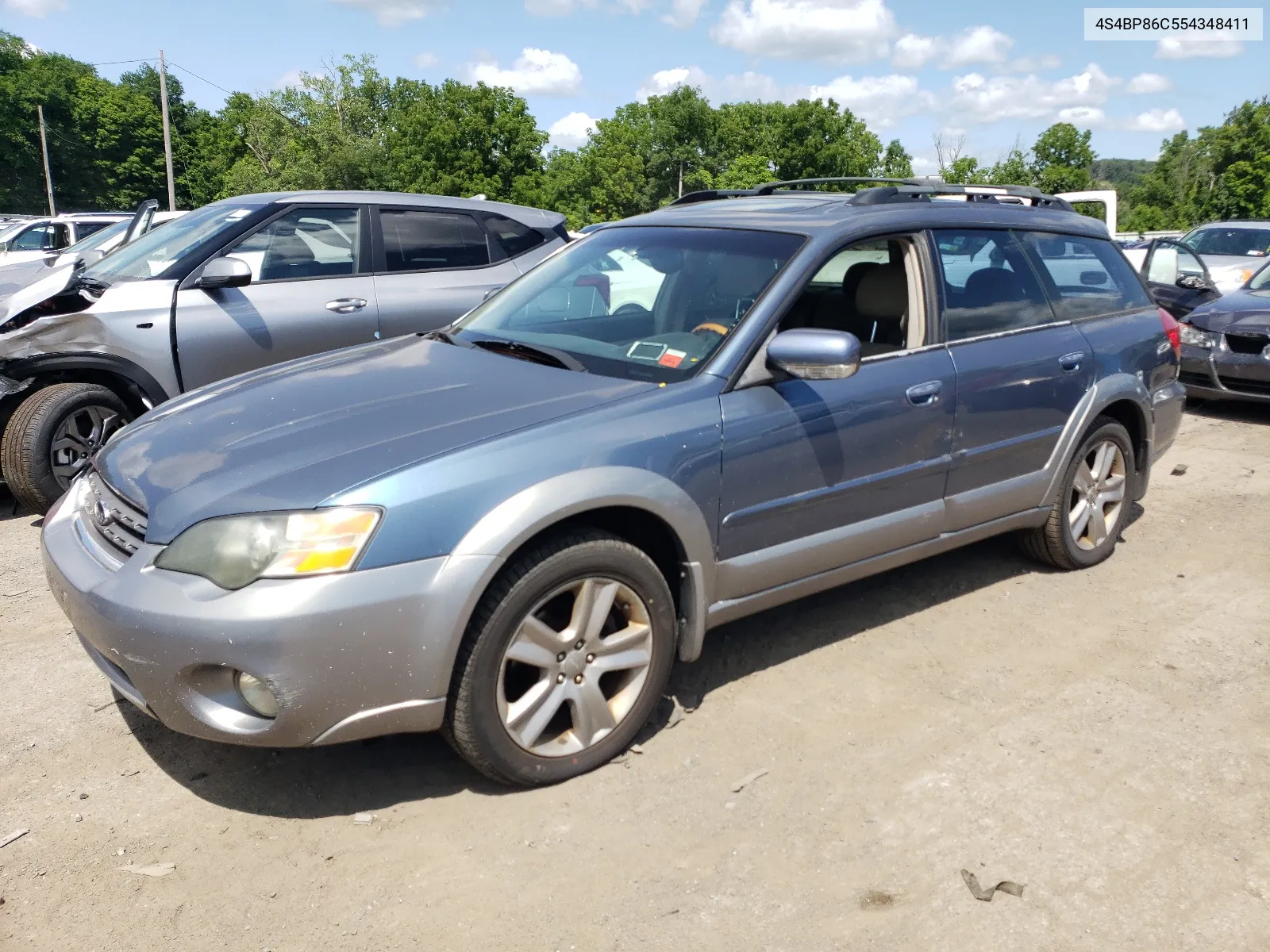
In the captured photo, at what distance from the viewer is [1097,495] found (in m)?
4.96

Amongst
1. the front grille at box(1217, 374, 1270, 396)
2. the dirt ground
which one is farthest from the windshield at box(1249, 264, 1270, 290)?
the dirt ground

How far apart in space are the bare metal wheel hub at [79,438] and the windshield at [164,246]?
0.79 m

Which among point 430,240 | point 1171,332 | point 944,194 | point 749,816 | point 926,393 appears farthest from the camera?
point 430,240

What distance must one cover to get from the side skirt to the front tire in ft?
1.05

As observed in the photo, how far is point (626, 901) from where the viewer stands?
262cm

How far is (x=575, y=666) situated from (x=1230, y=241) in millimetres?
14219

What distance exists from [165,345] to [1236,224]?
46.0 feet

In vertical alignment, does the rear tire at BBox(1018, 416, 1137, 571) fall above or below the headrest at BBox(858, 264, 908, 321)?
below

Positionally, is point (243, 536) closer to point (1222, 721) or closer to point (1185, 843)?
point (1185, 843)

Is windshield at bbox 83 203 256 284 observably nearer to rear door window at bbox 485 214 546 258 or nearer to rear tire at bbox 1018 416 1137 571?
rear door window at bbox 485 214 546 258

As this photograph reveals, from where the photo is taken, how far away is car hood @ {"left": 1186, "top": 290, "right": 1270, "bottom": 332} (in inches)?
334

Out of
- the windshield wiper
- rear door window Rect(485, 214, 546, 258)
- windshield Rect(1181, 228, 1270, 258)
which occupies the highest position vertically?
rear door window Rect(485, 214, 546, 258)

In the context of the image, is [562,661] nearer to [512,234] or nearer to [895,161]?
[512,234]

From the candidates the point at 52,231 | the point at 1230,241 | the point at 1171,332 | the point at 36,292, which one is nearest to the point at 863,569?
the point at 1171,332
